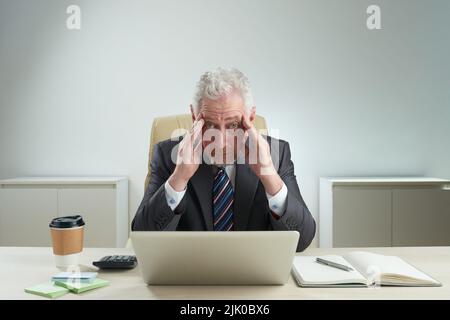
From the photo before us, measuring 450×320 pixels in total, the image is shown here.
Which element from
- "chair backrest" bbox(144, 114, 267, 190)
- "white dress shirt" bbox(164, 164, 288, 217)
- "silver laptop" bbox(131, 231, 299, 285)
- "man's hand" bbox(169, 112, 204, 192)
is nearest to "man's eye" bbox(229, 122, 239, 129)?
"man's hand" bbox(169, 112, 204, 192)

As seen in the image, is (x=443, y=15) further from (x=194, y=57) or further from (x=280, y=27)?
(x=194, y=57)

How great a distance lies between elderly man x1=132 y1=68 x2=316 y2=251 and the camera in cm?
151

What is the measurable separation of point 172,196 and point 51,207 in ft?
6.21

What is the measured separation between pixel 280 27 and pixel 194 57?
2.24 ft

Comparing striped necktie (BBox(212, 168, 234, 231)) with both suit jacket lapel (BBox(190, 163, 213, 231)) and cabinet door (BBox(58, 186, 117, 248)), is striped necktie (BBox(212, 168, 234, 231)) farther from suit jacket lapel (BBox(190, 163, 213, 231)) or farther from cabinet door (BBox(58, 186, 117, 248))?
cabinet door (BBox(58, 186, 117, 248))

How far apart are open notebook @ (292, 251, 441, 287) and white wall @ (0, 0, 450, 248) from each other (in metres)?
2.32

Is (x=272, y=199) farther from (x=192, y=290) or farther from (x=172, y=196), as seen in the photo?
(x=192, y=290)

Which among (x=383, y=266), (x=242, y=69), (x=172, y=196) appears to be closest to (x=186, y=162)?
(x=172, y=196)

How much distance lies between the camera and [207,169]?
5.57 feet

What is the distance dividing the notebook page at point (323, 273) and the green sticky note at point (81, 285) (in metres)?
0.46

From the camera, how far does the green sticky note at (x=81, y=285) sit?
3.25 ft

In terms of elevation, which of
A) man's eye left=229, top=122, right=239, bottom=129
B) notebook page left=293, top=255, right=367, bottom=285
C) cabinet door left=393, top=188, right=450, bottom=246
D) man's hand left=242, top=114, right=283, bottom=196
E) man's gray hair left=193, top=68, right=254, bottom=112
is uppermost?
man's gray hair left=193, top=68, right=254, bottom=112
